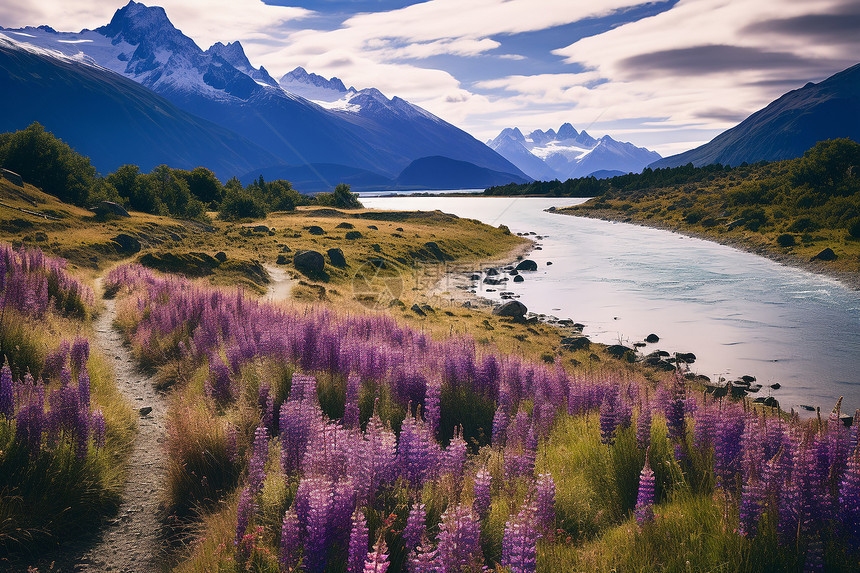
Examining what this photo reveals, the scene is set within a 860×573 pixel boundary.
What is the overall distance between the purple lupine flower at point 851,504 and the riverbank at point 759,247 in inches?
1769

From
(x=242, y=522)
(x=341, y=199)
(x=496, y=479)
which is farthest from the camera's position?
(x=341, y=199)

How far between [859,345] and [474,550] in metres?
30.4

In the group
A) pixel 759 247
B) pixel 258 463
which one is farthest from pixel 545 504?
pixel 759 247

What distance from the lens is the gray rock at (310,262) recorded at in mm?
39031

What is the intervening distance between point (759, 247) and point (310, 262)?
53539 millimetres

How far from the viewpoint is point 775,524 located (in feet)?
15.0

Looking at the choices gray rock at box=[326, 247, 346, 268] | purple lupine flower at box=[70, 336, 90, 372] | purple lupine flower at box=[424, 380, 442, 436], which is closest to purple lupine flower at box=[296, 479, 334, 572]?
purple lupine flower at box=[424, 380, 442, 436]

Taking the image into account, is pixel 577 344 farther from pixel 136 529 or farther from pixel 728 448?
pixel 136 529

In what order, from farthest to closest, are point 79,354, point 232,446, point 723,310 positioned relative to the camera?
point 723,310 → point 79,354 → point 232,446

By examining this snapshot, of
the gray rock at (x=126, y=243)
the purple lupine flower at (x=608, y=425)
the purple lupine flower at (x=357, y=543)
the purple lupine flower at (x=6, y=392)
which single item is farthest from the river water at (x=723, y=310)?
the gray rock at (x=126, y=243)

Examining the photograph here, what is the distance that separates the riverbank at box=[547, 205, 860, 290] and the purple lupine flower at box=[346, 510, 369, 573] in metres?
47.9

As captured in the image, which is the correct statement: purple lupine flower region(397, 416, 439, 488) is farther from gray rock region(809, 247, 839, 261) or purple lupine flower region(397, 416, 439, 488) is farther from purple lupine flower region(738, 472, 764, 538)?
gray rock region(809, 247, 839, 261)

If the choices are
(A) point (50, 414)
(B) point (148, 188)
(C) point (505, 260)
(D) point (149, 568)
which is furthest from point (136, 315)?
(B) point (148, 188)

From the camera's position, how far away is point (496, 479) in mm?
6762
